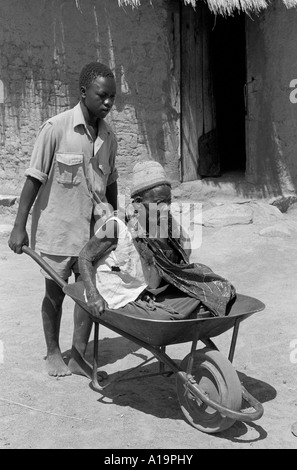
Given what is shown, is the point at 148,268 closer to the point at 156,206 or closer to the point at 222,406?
the point at 156,206

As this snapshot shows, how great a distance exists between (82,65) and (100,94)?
4.02 metres

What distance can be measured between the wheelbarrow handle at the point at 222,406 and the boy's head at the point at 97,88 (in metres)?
1.50

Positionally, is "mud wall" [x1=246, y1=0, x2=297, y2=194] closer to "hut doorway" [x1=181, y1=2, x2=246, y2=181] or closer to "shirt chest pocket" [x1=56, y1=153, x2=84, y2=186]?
"hut doorway" [x1=181, y1=2, x2=246, y2=181]

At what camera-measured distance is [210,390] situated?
11.1 ft

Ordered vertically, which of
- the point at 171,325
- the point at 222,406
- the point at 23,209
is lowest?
the point at 222,406

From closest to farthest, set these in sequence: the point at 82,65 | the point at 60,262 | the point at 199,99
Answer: the point at 60,262
the point at 82,65
the point at 199,99

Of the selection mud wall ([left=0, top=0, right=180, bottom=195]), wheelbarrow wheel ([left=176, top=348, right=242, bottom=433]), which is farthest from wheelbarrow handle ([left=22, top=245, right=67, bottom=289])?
mud wall ([left=0, top=0, right=180, bottom=195])

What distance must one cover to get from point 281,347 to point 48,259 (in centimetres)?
160

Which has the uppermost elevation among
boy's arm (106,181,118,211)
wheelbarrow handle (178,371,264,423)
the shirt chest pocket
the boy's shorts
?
the shirt chest pocket

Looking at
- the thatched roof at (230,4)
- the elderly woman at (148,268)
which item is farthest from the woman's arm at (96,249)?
the thatched roof at (230,4)

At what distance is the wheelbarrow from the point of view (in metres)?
3.24

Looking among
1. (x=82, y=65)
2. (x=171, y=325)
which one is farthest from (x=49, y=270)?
(x=82, y=65)

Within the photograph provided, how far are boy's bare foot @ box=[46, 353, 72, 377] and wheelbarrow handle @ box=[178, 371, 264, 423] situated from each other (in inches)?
38.0

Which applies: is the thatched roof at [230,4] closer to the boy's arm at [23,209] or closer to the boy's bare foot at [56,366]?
the boy's arm at [23,209]
